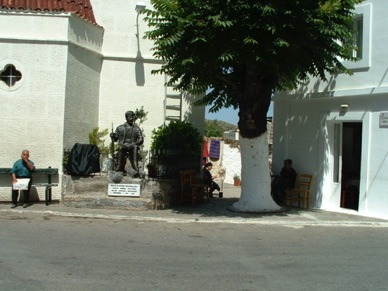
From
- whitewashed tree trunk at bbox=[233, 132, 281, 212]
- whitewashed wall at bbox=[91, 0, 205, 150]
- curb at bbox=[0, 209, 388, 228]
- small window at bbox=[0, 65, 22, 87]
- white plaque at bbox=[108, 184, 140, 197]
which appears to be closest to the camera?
curb at bbox=[0, 209, 388, 228]

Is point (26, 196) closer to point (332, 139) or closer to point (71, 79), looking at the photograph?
point (71, 79)

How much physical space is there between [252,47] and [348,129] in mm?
5083

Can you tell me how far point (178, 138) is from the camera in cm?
1366

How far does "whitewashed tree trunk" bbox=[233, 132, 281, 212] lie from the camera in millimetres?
11891

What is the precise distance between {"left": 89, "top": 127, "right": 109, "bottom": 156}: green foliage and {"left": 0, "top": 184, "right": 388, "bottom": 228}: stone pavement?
2341 millimetres

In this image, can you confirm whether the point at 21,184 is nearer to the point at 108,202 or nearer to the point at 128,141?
the point at 108,202

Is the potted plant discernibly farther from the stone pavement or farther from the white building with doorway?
the stone pavement

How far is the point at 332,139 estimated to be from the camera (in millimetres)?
13320

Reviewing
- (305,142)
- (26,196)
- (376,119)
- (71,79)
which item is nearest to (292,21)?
(376,119)

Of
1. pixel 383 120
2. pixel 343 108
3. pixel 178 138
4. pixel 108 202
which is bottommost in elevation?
pixel 108 202

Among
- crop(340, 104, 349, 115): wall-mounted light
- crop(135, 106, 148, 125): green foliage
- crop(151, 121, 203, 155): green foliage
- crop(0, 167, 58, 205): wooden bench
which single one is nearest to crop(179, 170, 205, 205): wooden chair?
crop(151, 121, 203, 155): green foliage

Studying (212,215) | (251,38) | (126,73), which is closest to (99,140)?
(126,73)

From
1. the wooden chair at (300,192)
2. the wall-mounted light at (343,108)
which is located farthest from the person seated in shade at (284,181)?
the wall-mounted light at (343,108)

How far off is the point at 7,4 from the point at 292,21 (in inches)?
305
